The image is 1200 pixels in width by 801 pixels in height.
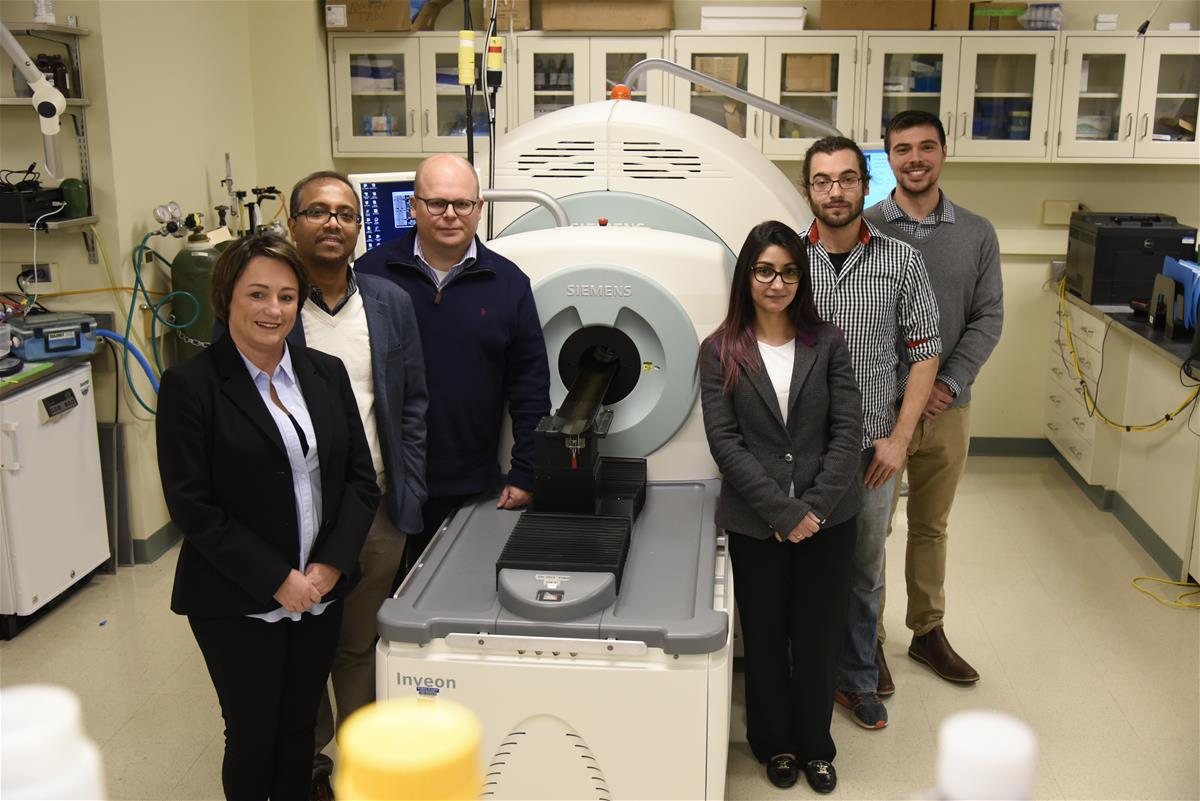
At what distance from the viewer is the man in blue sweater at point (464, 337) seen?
8.02 ft

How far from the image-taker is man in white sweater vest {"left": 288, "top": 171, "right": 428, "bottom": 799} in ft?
7.38

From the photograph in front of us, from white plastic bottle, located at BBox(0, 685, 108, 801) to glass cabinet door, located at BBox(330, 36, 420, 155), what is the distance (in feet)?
16.0

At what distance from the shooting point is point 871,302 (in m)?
2.55

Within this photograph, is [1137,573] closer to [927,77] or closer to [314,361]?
[927,77]

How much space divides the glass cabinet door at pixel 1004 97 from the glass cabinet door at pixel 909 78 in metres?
0.05

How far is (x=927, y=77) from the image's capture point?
487cm

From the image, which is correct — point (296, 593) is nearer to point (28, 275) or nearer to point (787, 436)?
point (787, 436)

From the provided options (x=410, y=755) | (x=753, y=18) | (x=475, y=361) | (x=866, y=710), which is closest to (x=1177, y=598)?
(x=866, y=710)

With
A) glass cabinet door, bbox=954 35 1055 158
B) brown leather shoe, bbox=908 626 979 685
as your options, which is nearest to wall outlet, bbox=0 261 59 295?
brown leather shoe, bbox=908 626 979 685

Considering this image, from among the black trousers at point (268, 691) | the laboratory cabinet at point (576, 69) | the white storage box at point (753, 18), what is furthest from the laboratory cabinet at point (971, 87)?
the black trousers at point (268, 691)

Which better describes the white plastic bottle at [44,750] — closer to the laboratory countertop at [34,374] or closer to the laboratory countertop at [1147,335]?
the laboratory countertop at [34,374]

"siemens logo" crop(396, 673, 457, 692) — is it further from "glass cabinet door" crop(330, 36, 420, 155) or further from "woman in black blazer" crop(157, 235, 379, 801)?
"glass cabinet door" crop(330, 36, 420, 155)

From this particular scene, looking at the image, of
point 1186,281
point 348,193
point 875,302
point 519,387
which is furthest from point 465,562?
point 1186,281

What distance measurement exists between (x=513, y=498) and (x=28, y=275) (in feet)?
7.02
